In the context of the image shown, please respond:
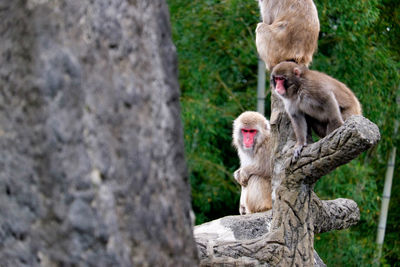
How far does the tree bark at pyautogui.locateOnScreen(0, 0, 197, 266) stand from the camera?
1.14 meters

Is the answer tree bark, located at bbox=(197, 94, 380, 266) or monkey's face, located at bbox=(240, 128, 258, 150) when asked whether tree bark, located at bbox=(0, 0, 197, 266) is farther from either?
monkey's face, located at bbox=(240, 128, 258, 150)

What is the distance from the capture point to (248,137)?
16.5ft

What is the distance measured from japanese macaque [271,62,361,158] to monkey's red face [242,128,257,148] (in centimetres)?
149

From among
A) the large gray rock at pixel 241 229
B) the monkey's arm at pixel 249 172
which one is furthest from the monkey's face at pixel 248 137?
the large gray rock at pixel 241 229

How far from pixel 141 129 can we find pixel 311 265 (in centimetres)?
258

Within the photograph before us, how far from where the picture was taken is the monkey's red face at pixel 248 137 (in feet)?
16.4

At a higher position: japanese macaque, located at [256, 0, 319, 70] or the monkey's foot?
japanese macaque, located at [256, 0, 319, 70]

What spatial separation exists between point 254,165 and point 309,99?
1799 mm

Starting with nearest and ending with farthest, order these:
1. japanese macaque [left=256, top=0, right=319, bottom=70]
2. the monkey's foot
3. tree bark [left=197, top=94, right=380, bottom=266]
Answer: tree bark [left=197, top=94, right=380, bottom=266], the monkey's foot, japanese macaque [left=256, top=0, right=319, bottom=70]

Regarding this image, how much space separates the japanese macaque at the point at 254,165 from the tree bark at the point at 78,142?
3.77 meters

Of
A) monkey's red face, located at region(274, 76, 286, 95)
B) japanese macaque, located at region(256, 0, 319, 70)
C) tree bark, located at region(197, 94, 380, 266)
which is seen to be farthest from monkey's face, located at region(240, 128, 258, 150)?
monkey's red face, located at region(274, 76, 286, 95)

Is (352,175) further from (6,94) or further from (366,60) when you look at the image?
(6,94)

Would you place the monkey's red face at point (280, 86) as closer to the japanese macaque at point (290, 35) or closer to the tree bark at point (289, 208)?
the tree bark at point (289, 208)

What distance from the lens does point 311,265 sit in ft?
11.4
